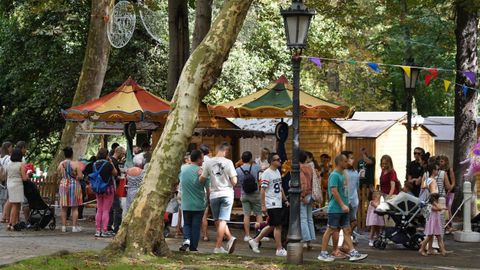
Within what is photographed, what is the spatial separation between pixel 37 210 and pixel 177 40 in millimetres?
6894

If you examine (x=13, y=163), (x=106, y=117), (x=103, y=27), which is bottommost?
(x=13, y=163)

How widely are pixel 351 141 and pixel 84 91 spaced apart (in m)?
12.1

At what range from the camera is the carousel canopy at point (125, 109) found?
20297 millimetres

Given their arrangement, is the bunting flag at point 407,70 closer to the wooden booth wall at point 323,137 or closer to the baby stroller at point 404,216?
the baby stroller at point 404,216

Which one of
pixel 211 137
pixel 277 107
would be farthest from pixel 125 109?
pixel 211 137

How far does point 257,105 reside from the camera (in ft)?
66.5

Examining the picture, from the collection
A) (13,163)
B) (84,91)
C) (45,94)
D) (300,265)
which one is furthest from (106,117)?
(45,94)

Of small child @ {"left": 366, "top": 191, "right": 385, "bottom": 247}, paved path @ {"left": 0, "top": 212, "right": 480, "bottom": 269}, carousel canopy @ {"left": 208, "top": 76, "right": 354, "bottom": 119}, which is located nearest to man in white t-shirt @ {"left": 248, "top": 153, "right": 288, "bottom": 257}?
paved path @ {"left": 0, "top": 212, "right": 480, "bottom": 269}

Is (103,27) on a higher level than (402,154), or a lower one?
higher

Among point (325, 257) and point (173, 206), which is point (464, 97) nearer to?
point (173, 206)

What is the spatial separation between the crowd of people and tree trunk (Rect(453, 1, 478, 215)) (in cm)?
318

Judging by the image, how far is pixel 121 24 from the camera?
23172mm

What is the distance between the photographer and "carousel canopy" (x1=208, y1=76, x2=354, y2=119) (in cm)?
1995

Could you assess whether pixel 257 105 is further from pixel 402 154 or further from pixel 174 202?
pixel 402 154
